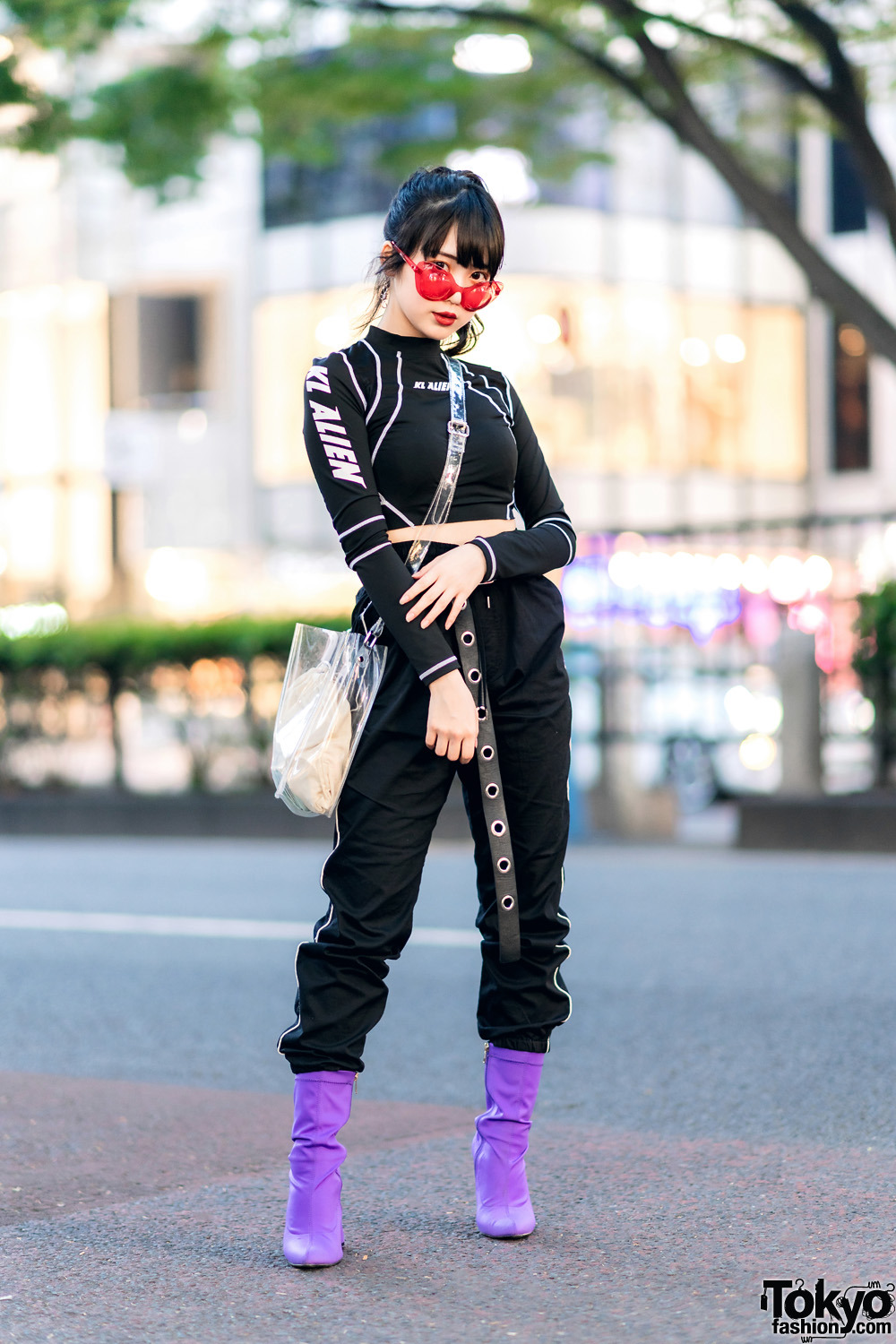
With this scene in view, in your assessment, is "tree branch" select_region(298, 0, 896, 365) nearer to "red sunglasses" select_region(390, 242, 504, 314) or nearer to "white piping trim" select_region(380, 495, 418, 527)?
"red sunglasses" select_region(390, 242, 504, 314)

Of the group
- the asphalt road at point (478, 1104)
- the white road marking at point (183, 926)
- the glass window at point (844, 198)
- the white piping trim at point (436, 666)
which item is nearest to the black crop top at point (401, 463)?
the white piping trim at point (436, 666)

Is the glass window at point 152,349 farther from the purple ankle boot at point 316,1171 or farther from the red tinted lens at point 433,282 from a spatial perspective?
the purple ankle boot at point 316,1171

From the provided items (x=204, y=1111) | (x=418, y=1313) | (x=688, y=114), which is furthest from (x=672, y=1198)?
(x=688, y=114)

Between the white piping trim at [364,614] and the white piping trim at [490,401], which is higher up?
the white piping trim at [490,401]

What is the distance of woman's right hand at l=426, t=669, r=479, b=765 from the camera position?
327 centimetres

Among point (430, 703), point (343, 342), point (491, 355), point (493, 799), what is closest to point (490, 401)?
point (430, 703)

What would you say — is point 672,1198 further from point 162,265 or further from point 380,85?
point 162,265

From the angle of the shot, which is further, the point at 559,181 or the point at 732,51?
the point at 559,181

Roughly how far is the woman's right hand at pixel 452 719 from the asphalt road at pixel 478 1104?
0.94 metres

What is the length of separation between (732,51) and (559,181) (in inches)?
138

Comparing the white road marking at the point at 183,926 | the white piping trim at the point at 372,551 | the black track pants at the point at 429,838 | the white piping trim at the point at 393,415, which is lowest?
the white road marking at the point at 183,926

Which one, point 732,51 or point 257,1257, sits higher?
point 732,51

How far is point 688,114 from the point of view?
11.8 meters

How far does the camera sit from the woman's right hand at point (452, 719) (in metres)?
3.27
